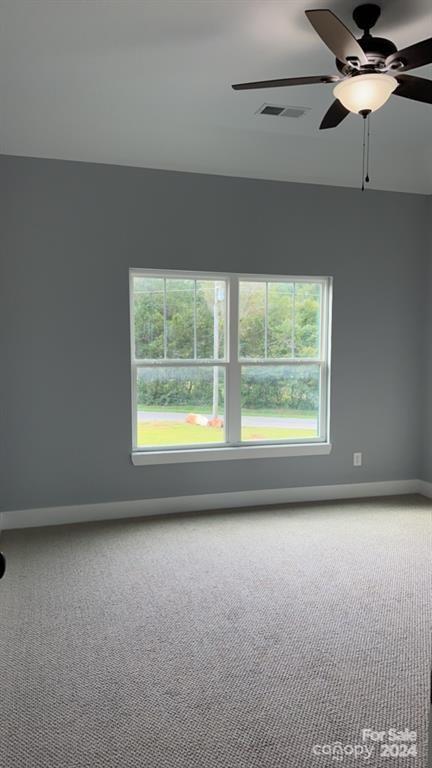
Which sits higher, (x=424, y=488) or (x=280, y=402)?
(x=280, y=402)

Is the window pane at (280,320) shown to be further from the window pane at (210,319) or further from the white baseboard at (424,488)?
the white baseboard at (424,488)

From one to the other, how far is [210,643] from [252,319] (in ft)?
9.66

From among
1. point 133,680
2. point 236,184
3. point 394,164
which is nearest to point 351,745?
point 133,680

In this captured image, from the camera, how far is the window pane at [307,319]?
519 cm

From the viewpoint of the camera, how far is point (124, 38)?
3.00 meters

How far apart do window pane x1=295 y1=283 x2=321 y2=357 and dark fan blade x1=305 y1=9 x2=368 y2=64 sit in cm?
277

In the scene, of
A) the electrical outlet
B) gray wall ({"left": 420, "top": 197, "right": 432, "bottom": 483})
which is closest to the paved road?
the electrical outlet

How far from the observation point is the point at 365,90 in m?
2.56

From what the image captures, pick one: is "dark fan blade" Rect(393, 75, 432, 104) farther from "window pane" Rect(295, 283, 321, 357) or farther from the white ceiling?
"window pane" Rect(295, 283, 321, 357)

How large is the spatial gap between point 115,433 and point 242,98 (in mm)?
2653

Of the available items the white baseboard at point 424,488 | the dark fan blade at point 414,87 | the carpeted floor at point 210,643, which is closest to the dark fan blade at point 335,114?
the dark fan blade at point 414,87

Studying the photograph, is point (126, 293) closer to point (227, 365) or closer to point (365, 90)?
point (227, 365)

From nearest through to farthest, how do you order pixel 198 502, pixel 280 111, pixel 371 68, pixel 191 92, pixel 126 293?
pixel 371 68
pixel 191 92
pixel 280 111
pixel 126 293
pixel 198 502

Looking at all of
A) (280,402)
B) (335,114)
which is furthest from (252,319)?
(335,114)
